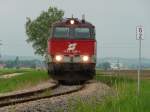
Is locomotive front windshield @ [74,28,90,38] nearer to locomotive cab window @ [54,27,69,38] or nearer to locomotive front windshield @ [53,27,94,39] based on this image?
locomotive front windshield @ [53,27,94,39]

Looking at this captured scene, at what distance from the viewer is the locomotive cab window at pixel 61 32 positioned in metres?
29.7

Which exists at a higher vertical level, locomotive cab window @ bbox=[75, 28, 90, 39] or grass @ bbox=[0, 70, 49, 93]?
locomotive cab window @ bbox=[75, 28, 90, 39]

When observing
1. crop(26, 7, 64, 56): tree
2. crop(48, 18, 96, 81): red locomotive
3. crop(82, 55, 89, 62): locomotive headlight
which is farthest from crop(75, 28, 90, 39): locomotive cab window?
crop(26, 7, 64, 56): tree

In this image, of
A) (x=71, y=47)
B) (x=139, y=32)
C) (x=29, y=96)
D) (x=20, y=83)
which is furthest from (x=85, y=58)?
(x=139, y=32)

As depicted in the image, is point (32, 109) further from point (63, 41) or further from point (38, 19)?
point (38, 19)

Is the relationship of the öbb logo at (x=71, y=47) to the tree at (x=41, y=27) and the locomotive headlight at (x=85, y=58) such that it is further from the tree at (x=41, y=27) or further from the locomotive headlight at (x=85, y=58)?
the tree at (x=41, y=27)

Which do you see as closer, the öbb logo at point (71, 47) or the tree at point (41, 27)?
the öbb logo at point (71, 47)

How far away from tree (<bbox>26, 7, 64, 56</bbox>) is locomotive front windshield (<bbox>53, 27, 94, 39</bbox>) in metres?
36.9

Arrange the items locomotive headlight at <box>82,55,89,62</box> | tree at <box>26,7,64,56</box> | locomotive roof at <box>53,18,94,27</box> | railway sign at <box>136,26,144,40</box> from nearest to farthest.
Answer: railway sign at <box>136,26,144,40</box>, locomotive headlight at <box>82,55,89,62</box>, locomotive roof at <box>53,18,94,27</box>, tree at <box>26,7,64,56</box>

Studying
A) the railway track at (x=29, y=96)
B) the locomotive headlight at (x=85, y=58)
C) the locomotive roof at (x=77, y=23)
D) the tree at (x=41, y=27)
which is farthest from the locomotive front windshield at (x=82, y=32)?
the tree at (x=41, y=27)

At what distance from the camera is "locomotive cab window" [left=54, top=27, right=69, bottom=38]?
2969cm

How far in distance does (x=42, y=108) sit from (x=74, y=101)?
2.90 metres

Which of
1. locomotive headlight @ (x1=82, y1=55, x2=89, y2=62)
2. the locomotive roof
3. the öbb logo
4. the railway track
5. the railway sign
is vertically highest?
the locomotive roof

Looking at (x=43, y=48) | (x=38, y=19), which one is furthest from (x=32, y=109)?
(x=38, y=19)
